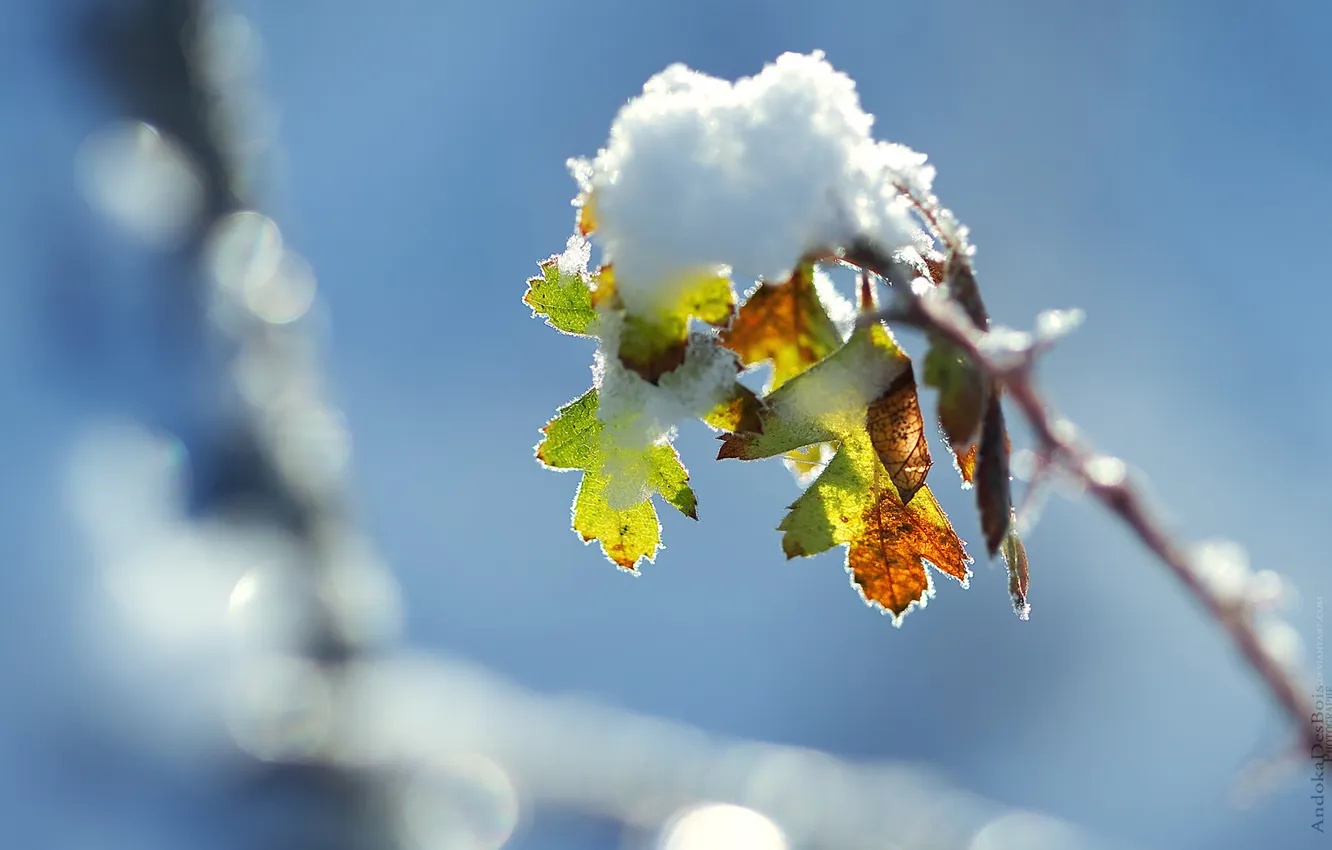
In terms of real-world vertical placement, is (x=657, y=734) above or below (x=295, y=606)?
below

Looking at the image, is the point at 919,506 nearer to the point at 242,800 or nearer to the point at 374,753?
the point at 374,753

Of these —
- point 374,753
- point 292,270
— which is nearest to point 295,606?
point 374,753

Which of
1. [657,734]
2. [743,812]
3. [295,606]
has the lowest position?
[743,812]

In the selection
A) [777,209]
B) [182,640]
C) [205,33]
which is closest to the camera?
[777,209]

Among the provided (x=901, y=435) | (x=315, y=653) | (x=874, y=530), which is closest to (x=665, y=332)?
(x=901, y=435)

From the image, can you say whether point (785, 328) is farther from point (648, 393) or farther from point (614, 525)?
point (614, 525)

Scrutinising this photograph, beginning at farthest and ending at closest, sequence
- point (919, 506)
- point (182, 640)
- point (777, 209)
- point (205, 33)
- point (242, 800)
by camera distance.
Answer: point (182, 640), point (242, 800), point (205, 33), point (919, 506), point (777, 209)

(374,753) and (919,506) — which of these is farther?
(374,753)
